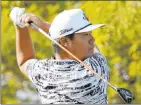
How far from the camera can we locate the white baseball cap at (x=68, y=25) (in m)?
3.37

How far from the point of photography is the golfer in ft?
10.9

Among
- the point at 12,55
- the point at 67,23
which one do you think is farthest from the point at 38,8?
the point at 67,23

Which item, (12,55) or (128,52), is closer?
(128,52)

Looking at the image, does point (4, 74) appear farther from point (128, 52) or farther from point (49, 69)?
point (49, 69)

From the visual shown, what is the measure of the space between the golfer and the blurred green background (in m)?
4.70

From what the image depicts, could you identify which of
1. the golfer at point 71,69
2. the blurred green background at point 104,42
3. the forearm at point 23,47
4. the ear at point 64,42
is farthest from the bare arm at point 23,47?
the blurred green background at point 104,42

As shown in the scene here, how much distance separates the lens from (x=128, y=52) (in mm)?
9070

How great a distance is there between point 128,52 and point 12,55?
163 centimetres

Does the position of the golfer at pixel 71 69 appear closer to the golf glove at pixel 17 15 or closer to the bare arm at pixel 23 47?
the bare arm at pixel 23 47

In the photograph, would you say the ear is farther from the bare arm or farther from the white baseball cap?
the bare arm

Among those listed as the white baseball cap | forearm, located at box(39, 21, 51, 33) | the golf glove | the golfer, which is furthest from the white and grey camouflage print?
forearm, located at box(39, 21, 51, 33)

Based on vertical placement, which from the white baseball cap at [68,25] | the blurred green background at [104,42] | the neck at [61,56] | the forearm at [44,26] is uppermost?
the blurred green background at [104,42]

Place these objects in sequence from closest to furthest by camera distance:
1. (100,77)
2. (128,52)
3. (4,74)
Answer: (100,77)
(128,52)
(4,74)

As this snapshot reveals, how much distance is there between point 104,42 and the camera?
855 centimetres
